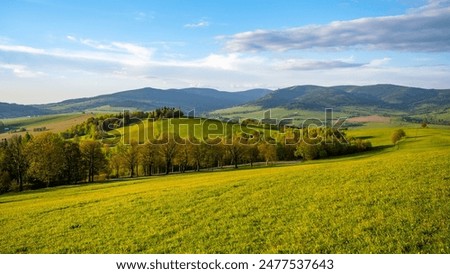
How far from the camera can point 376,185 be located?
88.1ft

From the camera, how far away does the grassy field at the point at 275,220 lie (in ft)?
57.0

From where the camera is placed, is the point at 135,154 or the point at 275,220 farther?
the point at 135,154

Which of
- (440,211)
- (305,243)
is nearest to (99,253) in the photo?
(305,243)

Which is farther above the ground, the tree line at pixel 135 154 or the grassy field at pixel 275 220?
the grassy field at pixel 275 220

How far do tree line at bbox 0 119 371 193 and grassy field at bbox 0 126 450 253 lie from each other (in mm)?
65220

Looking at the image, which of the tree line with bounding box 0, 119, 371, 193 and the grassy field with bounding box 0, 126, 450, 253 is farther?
the tree line with bounding box 0, 119, 371, 193

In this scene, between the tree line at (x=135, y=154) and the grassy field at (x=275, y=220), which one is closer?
the grassy field at (x=275, y=220)

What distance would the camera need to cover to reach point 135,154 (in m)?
116

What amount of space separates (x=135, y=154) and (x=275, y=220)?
9940cm

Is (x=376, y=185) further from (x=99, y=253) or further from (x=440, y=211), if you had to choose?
(x=99, y=253)

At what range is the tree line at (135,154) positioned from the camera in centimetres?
9256

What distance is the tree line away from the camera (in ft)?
304

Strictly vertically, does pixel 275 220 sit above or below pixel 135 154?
above

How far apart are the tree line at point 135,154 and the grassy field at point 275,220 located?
214 feet
